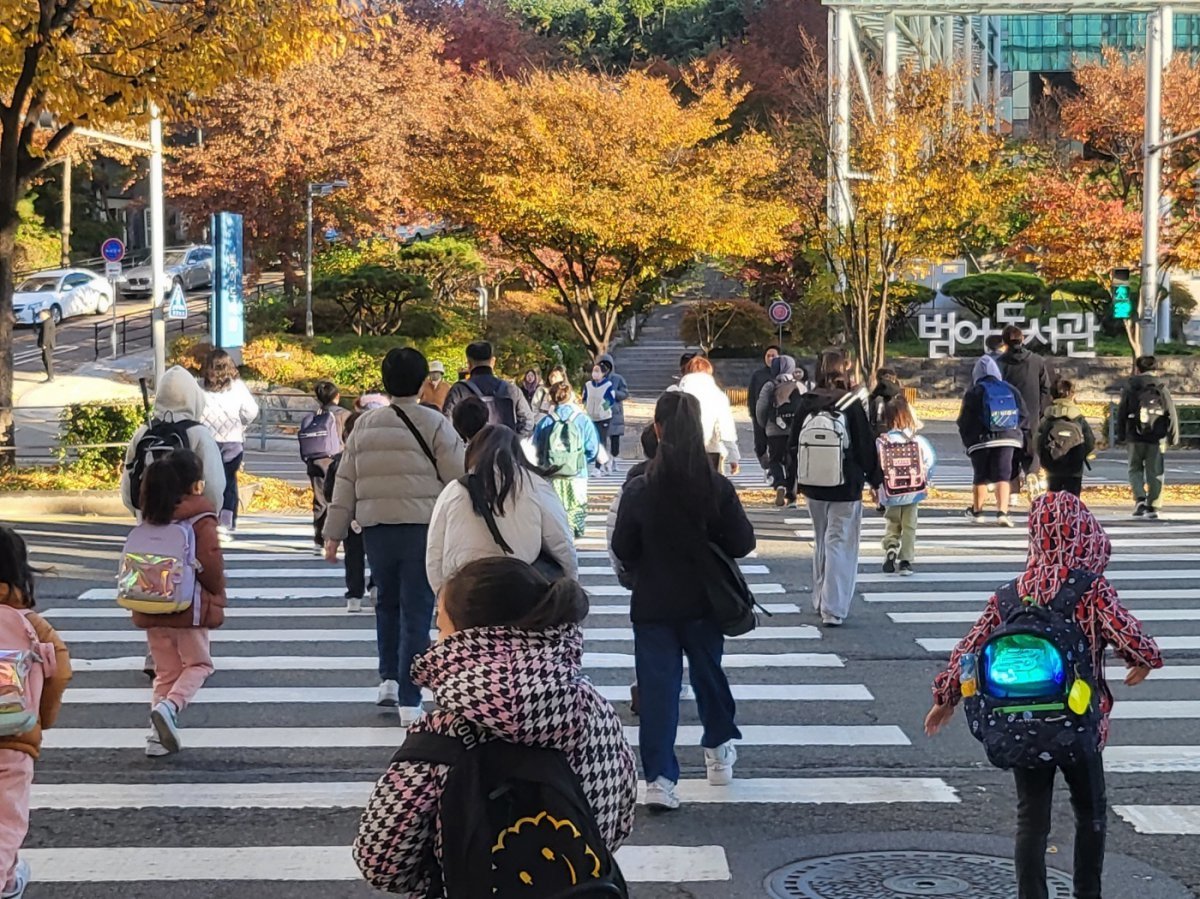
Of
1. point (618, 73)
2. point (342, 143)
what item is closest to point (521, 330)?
point (342, 143)

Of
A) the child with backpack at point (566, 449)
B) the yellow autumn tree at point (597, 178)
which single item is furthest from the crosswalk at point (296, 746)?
the yellow autumn tree at point (597, 178)

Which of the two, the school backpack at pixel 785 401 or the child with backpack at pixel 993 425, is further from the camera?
the school backpack at pixel 785 401

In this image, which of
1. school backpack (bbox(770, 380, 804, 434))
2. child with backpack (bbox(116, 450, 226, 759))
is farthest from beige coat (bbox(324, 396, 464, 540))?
school backpack (bbox(770, 380, 804, 434))

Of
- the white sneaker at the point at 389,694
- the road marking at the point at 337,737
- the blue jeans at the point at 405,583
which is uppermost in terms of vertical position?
the blue jeans at the point at 405,583

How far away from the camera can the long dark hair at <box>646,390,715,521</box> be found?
22.9 ft

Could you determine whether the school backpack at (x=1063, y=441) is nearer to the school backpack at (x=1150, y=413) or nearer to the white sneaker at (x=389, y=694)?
the school backpack at (x=1150, y=413)

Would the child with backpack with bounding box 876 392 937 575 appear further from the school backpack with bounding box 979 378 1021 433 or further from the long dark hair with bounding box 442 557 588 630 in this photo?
the long dark hair with bounding box 442 557 588 630

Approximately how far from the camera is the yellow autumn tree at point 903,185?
2939 cm

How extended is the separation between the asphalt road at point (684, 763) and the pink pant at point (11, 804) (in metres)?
1.07

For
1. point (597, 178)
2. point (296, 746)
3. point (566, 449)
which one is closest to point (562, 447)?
point (566, 449)

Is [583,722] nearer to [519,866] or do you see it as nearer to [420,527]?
[519,866]

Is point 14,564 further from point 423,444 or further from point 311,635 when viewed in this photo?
point 311,635

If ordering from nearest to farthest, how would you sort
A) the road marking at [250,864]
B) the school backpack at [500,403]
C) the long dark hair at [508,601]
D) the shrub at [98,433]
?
the long dark hair at [508,601] → the road marking at [250,864] → the school backpack at [500,403] → the shrub at [98,433]

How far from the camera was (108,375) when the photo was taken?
37094 millimetres
